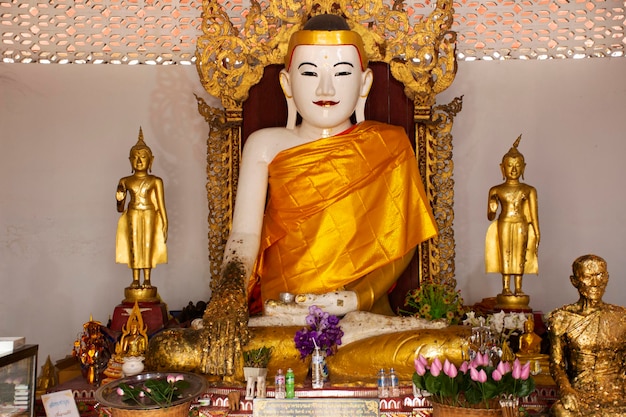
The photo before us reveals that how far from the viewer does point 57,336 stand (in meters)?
5.61

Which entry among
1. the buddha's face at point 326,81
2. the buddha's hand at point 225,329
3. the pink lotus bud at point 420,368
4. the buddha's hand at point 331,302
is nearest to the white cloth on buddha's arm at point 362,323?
the buddha's hand at point 331,302

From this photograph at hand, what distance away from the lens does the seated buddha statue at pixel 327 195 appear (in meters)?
4.55

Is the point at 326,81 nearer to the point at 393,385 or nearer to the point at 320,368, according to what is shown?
the point at 320,368

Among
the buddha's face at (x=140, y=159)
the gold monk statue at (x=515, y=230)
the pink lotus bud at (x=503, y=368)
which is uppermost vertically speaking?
the buddha's face at (x=140, y=159)

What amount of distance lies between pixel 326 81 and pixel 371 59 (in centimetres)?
54

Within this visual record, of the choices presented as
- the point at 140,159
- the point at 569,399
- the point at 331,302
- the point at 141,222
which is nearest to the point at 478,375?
the point at 569,399

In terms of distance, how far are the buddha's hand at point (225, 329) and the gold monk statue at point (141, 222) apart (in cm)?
81

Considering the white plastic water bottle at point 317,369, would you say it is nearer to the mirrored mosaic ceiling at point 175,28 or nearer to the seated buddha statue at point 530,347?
the seated buddha statue at point 530,347

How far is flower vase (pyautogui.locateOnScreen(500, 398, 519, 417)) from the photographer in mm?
3105

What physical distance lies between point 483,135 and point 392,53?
110 cm

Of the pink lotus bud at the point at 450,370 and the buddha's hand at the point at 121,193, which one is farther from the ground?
the buddha's hand at the point at 121,193

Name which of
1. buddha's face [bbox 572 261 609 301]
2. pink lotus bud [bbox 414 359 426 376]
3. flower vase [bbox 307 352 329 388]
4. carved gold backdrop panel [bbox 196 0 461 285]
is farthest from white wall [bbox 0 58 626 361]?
pink lotus bud [bbox 414 359 426 376]

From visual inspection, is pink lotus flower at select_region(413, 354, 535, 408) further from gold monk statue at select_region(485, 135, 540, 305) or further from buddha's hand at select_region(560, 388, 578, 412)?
gold monk statue at select_region(485, 135, 540, 305)

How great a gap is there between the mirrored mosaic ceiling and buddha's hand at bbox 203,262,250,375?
2.50 meters
